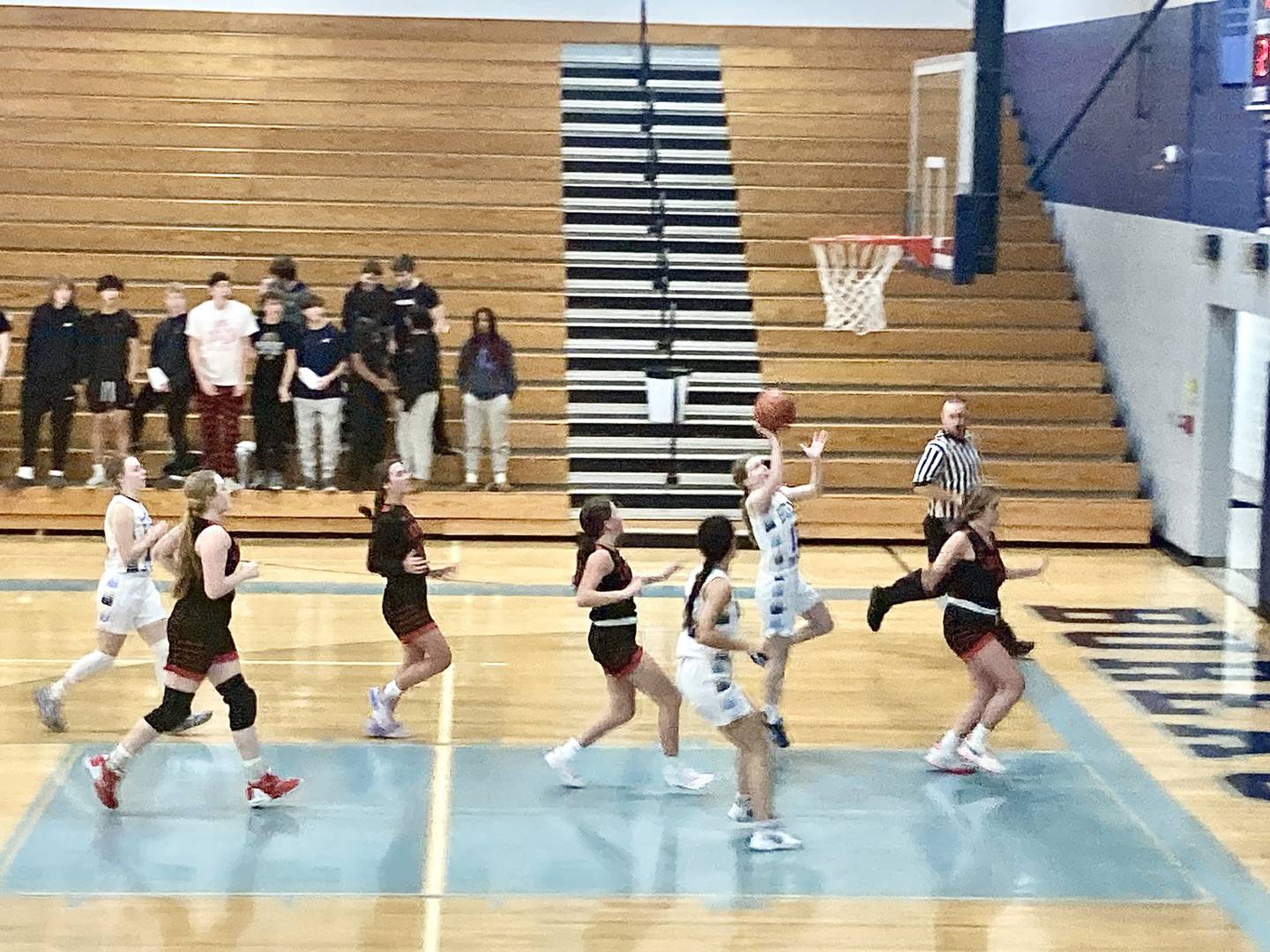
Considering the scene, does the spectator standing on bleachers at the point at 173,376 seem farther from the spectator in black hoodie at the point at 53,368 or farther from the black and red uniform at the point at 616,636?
the black and red uniform at the point at 616,636

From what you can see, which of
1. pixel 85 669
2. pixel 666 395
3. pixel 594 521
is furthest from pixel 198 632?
pixel 666 395

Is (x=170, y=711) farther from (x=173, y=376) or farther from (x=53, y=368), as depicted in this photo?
(x=53, y=368)

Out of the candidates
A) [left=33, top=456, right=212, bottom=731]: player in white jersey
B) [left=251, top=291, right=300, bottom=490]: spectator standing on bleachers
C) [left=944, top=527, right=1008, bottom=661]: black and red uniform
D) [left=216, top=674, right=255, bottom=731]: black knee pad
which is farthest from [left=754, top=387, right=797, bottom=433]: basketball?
[left=251, top=291, right=300, bottom=490]: spectator standing on bleachers

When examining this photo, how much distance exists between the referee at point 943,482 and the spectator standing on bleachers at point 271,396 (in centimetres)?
636

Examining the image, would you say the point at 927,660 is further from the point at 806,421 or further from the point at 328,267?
the point at 328,267

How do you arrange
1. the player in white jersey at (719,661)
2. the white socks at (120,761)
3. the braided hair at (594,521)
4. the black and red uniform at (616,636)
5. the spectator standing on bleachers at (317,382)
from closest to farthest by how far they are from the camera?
the player in white jersey at (719,661) → the white socks at (120,761) → the braided hair at (594,521) → the black and red uniform at (616,636) → the spectator standing on bleachers at (317,382)

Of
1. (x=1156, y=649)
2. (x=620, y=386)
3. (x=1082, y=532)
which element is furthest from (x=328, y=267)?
(x=1156, y=649)

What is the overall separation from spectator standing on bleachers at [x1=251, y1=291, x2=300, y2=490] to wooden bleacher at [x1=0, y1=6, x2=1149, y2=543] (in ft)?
1.12

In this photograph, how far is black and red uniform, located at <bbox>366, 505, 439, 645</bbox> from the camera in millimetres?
9539

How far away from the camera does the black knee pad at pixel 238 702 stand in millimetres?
8625

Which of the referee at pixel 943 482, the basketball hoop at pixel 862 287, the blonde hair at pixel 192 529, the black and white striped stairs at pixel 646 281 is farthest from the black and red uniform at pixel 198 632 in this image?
the black and white striped stairs at pixel 646 281

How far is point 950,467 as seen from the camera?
11.0 m

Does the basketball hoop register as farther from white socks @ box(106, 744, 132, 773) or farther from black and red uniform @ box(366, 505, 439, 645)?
white socks @ box(106, 744, 132, 773)

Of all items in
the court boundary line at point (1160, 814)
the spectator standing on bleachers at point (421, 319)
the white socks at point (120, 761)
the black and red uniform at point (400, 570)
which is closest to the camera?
the court boundary line at point (1160, 814)
